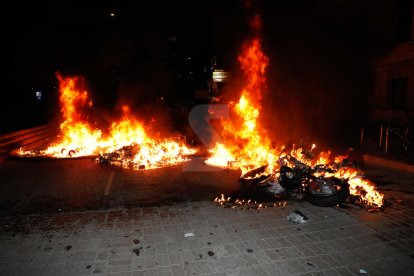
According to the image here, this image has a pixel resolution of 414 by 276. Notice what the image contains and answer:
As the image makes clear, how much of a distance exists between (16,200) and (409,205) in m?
8.78

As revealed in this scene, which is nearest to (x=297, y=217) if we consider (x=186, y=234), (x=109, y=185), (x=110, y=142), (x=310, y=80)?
(x=186, y=234)

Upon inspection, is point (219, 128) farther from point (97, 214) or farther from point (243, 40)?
point (97, 214)

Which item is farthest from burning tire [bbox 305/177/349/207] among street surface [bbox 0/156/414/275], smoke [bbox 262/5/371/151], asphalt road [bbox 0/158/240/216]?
smoke [bbox 262/5/371/151]

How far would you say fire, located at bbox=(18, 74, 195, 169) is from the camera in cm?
1143

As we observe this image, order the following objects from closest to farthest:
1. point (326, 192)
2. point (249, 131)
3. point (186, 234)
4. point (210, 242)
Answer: point (210, 242)
point (186, 234)
point (326, 192)
point (249, 131)

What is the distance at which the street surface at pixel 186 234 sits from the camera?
4.09 metres

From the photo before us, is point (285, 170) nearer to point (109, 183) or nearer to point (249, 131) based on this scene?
point (109, 183)

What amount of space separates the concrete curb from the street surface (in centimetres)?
140

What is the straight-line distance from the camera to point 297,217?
18.1 ft

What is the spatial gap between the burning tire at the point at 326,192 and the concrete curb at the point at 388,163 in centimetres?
405

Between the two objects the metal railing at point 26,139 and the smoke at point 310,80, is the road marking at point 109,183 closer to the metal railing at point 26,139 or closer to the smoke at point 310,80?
the metal railing at point 26,139

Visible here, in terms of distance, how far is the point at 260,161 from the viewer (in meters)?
9.95

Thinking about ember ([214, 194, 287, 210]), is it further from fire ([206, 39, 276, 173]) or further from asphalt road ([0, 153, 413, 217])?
fire ([206, 39, 276, 173])

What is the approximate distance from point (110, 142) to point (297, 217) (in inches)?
506
